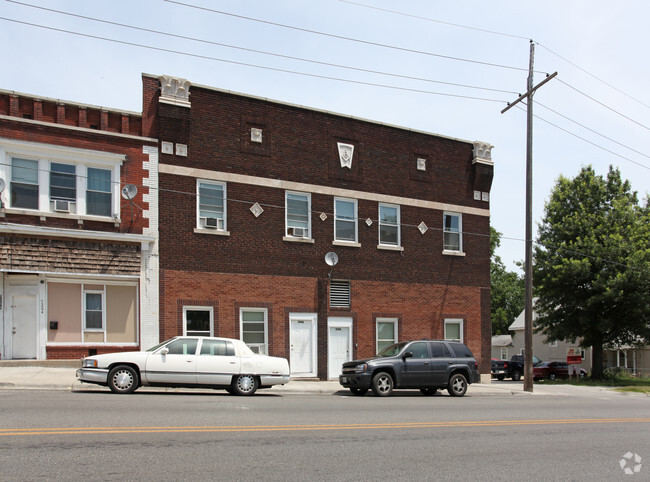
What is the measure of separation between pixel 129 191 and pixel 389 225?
33.2 feet

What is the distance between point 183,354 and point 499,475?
9.05 metres

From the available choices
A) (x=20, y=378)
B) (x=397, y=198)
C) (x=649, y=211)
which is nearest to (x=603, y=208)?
(x=649, y=211)

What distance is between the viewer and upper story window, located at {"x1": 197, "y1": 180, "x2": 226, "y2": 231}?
20984mm

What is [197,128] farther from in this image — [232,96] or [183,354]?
[183,354]

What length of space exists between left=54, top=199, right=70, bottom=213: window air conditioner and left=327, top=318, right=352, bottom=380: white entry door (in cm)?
962

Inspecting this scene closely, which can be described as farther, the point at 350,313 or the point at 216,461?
the point at 350,313

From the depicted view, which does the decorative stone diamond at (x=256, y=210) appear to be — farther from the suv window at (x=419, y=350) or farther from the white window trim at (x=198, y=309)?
the suv window at (x=419, y=350)

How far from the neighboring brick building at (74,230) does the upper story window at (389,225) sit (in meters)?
8.81

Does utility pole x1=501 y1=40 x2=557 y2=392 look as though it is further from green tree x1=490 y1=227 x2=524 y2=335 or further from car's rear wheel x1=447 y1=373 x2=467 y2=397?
green tree x1=490 y1=227 x2=524 y2=335

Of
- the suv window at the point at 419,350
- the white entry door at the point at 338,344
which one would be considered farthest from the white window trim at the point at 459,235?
the suv window at the point at 419,350

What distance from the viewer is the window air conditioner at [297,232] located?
22.7 metres

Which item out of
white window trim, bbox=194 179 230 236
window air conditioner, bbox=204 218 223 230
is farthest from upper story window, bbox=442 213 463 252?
window air conditioner, bbox=204 218 223 230

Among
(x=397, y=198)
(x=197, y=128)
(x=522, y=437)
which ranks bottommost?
(x=522, y=437)

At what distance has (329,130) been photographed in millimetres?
23766
